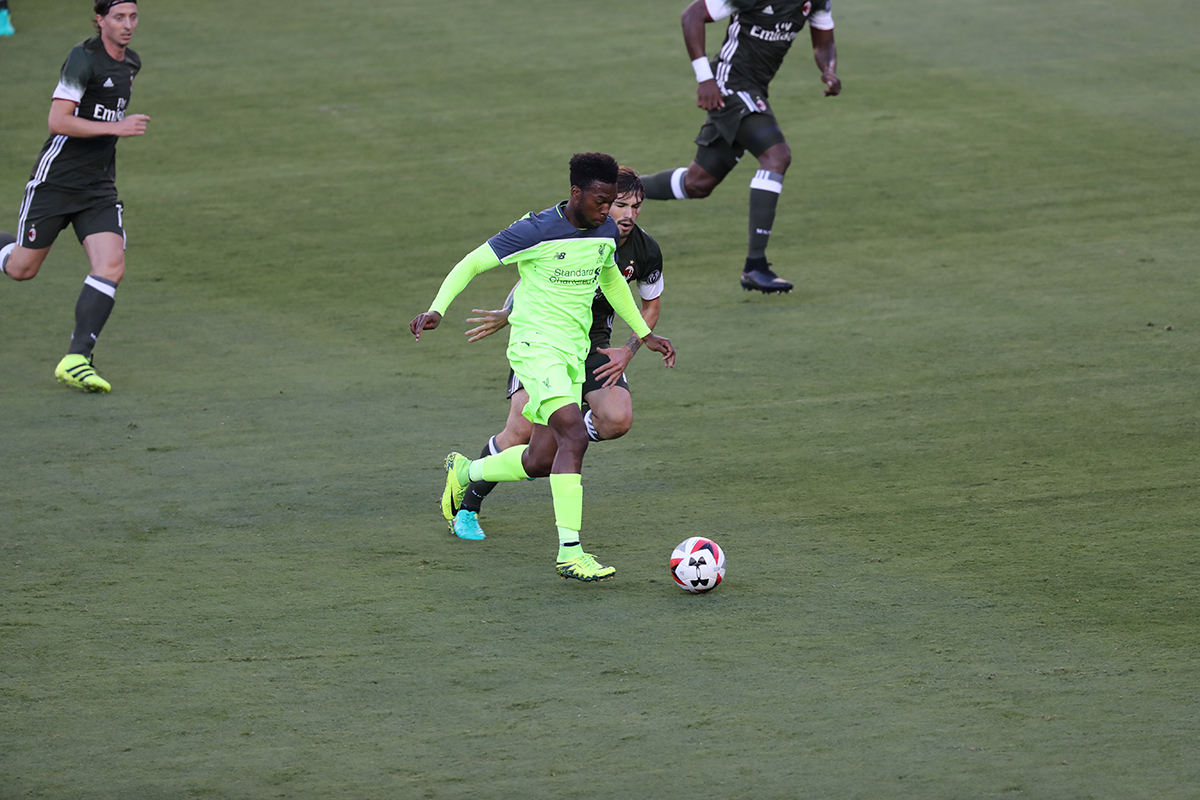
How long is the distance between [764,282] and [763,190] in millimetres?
687

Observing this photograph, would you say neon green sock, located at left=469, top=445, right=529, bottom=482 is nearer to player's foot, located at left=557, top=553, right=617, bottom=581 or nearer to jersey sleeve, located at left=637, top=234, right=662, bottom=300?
player's foot, located at left=557, top=553, right=617, bottom=581

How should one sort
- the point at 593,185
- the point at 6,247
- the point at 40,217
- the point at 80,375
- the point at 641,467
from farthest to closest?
the point at 6,247, the point at 40,217, the point at 80,375, the point at 641,467, the point at 593,185

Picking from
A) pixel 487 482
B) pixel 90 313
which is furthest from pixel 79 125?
pixel 487 482

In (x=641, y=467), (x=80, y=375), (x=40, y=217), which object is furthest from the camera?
(x=40, y=217)

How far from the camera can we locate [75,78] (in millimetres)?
8930

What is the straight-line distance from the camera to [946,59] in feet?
55.3

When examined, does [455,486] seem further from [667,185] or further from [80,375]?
[667,185]

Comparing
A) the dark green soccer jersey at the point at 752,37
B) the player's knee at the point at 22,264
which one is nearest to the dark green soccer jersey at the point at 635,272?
the dark green soccer jersey at the point at 752,37

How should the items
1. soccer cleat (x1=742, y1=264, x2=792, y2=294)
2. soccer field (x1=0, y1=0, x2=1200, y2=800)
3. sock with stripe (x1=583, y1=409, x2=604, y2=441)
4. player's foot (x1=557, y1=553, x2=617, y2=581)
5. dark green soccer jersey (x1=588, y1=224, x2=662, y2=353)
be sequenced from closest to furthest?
soccer field (x1=0, y1=0, x2=1200, y2=800), player's foot (x1=557, y1=553, x2=617, y2=581), sock with stripe (x1=583, y1=409, x2=604, y2=441), dark green soccer jersey (x1=588, y1=224, x2=662, y2=353), soccer cleat (x1=742, y1=264, x2=792, y2=294)

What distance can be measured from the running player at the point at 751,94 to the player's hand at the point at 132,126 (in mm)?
4039

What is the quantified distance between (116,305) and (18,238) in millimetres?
1537

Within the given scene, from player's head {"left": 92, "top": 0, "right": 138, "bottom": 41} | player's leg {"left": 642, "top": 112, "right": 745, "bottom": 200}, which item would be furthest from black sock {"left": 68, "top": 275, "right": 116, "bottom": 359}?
player's leg {"left": 642, "top": 112, "right": 745, "bottom": 200}

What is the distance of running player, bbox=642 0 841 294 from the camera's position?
35.4ft

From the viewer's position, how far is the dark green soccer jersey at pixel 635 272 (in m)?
7.14
